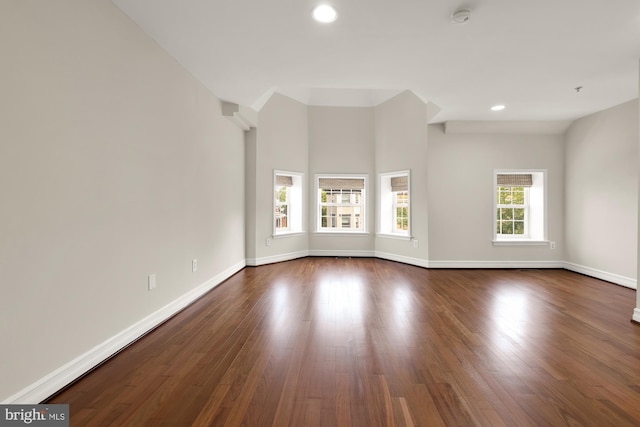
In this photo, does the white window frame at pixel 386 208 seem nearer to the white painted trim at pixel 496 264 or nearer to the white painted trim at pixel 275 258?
the white painted trim at pixel 496 264

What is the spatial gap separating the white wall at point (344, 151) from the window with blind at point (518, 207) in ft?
7.79

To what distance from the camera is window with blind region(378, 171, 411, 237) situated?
6031 millimetres

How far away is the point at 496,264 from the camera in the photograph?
5.39 meters

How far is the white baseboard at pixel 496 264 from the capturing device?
536 cm

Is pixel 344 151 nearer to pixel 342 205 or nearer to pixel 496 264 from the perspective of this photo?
pixel 342 205

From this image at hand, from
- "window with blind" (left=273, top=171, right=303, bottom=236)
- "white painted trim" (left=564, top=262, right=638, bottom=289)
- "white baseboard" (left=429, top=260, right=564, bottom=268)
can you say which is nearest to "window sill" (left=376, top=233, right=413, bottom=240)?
"white baseboard" (left=429, top=260, right=564, bottom=268)

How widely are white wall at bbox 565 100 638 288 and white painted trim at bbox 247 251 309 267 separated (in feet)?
16.0

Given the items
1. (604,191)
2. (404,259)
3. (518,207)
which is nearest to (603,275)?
(604,191)

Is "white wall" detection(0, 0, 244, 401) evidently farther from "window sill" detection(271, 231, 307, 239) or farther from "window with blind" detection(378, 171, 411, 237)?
"window with blind" detection(378, 171, 411, 237)

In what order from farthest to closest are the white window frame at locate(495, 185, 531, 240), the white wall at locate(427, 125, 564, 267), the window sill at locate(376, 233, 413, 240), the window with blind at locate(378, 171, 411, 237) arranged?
the window with blind at locate(378, 171, 411, 237) → the window sill at locate(376, 233, 413, 240) → the white window frame at locate(495, 185, 531, 240) → the white wall at locate(427, 125, 564, 267)

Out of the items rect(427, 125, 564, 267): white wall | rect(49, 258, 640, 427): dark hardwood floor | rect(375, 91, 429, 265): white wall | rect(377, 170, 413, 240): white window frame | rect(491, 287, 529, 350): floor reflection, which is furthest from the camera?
rect(377, 170, 413, 240): white window frame

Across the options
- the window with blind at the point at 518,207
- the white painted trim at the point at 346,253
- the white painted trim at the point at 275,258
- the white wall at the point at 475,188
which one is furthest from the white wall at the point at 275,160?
the window with blind at the point at 518,207

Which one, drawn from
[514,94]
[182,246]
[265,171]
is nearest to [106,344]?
[182,246]

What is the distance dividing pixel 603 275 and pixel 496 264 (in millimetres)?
1404
